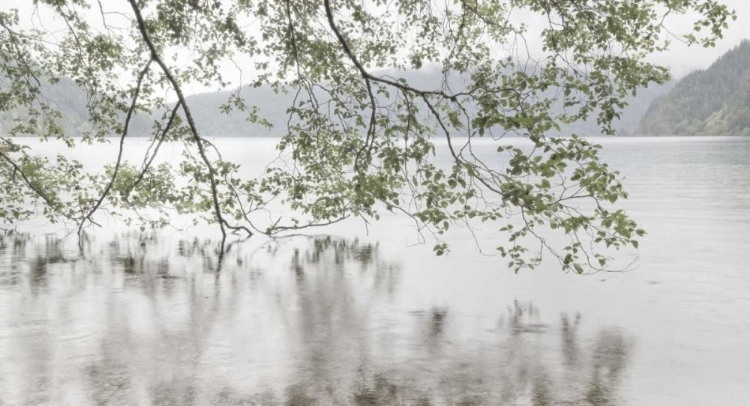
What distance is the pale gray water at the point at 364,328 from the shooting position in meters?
10.1

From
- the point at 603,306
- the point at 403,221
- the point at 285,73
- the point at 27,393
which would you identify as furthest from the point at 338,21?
the point at 403,221

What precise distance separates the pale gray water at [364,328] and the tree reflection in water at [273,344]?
0.05m

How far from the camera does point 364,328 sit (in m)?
13.8

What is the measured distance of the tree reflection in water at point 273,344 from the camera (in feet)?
32.6

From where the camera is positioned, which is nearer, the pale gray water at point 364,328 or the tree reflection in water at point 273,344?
the tree reflection in water at point 273,344

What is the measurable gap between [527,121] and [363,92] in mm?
6731

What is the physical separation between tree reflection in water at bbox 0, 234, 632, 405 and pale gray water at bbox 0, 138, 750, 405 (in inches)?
1.9

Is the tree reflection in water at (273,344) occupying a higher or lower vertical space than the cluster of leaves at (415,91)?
lower

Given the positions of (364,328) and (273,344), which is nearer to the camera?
(273,344)

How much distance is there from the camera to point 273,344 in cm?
1245

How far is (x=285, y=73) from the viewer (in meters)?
17.3

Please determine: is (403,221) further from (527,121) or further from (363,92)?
(527,121)

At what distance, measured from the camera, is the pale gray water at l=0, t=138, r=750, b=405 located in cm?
1014

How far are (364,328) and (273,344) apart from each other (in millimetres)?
2090
